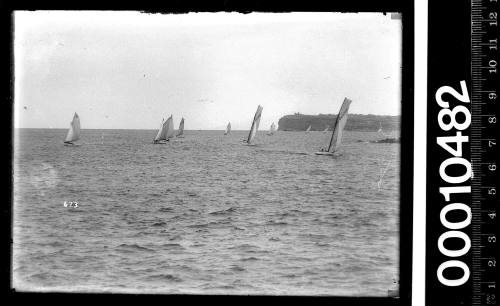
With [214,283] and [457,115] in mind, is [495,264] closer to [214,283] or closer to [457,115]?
[457,115]

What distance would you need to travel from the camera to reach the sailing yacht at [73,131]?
536 cm

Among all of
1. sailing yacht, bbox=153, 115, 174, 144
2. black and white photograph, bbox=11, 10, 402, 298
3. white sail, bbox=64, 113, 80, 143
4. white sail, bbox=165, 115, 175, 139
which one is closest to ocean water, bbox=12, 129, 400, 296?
black and white photograph, bbox=11, 10, 402, 298

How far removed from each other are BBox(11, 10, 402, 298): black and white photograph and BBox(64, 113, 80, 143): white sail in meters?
0.37

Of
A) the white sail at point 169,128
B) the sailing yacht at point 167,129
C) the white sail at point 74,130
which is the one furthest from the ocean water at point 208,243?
Answer: the sailing yacht at point 167,129

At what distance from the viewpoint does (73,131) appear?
6.01m

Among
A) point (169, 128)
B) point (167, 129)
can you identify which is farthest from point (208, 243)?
point (167, 129)

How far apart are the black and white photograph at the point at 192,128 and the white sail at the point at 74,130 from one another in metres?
0.37

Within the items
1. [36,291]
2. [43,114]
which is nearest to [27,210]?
[36,291]

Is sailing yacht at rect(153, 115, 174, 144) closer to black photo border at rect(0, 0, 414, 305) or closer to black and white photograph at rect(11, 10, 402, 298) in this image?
black and white photograph at rect(11, 10, 402, 298)

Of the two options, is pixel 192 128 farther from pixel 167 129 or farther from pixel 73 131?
pixel 167 129

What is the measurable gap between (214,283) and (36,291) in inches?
40.3

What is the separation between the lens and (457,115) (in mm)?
2709

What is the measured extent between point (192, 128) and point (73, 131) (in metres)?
1.97

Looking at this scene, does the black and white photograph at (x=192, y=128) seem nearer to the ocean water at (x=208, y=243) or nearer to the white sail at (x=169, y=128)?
the ocean water at (x=208, y=243)
